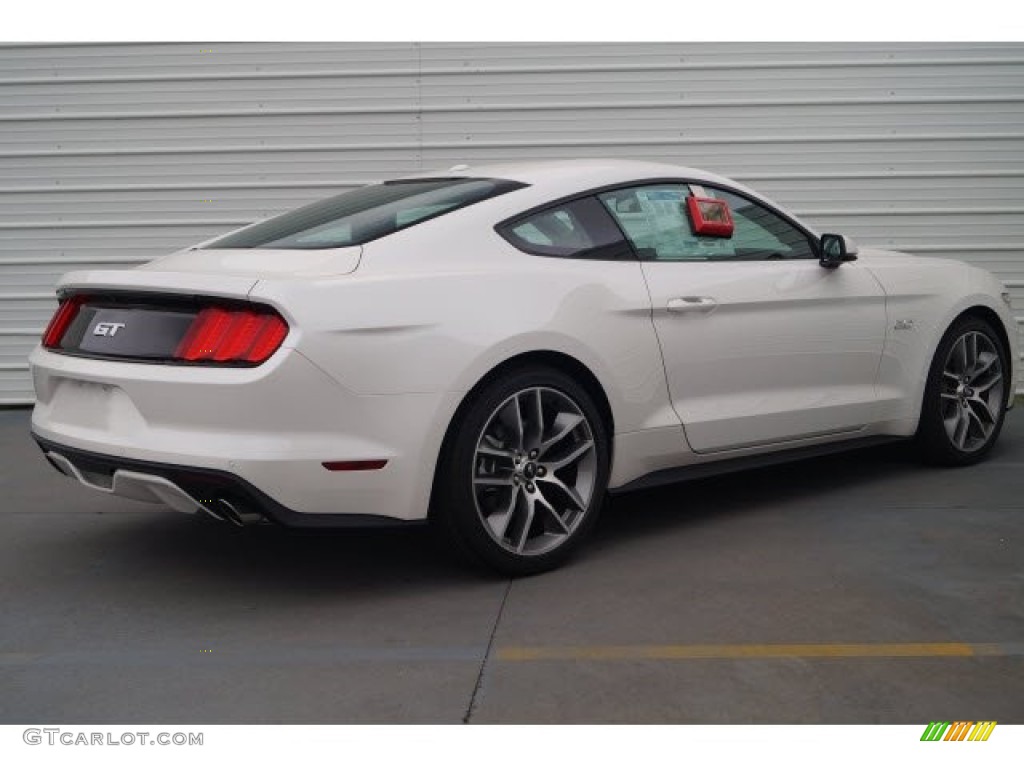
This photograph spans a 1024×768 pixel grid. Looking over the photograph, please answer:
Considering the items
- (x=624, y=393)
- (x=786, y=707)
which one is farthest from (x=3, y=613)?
(x=786, y=707)

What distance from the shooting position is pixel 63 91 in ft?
28.5

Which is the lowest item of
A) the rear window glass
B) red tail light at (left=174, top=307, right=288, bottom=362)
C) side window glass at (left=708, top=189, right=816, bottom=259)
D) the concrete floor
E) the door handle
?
the concrete floor

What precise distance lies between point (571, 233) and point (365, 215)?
2.51ft

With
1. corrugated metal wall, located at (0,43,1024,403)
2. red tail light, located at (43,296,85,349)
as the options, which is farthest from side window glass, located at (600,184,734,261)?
corrugated metal wall, located at (0,43,1024,403)

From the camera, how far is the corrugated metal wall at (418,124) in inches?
340

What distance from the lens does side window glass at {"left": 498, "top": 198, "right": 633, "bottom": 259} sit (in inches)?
181

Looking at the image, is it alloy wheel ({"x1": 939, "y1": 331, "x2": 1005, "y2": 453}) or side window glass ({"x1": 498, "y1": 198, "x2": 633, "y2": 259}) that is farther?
alloy wheel ({"x1": 939, "y1": 331, "x2": 1005, "y2": 453})

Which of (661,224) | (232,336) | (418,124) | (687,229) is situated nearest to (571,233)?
(661,224)

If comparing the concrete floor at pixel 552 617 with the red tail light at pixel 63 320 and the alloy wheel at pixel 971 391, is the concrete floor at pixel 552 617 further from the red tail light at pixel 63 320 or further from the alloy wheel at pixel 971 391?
the red tail light at pixel 63 320

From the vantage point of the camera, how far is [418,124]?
→ 8.67 meters

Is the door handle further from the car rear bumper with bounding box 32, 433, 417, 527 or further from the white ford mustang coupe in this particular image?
the car rear bumper with bounding box 32, 433, 417, 527

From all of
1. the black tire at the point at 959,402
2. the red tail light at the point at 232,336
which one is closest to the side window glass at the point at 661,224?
the black tire at the point at 959,402

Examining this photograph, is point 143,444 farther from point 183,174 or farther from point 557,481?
point 183,174

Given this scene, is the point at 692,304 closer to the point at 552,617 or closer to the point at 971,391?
the point at 552,617
